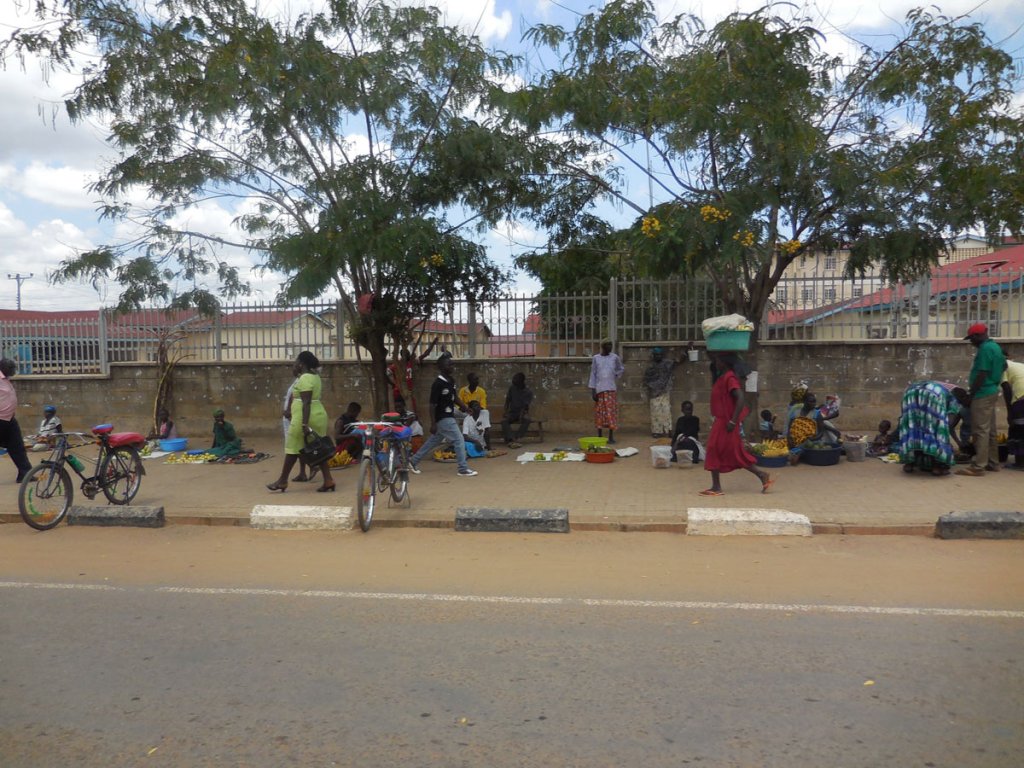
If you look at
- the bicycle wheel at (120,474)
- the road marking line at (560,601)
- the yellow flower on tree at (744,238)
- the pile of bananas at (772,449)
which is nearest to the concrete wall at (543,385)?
the pile of bananas at (772,449)

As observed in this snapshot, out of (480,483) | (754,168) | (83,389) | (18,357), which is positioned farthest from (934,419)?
(18,357)

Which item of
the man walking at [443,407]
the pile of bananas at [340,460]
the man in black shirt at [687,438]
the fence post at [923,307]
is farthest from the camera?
the fence post at [923,307]

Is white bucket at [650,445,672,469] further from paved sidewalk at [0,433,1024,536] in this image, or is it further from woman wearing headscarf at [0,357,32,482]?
woman wearing headscarf at [0,357,32,482]

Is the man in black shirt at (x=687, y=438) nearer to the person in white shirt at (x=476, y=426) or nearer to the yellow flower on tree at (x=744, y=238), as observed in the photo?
the yellow flower on tree at (x=744, y=238)

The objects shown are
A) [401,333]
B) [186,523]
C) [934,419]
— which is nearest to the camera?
[186,523]

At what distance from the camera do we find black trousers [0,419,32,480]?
9539mm

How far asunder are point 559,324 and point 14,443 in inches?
309

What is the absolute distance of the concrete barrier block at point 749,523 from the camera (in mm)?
7617

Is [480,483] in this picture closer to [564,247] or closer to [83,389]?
[564,247]

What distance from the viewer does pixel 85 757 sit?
350 centimetres

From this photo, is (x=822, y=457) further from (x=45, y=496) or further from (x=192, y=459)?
(x=192, y=459)

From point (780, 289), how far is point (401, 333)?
5.86 metres

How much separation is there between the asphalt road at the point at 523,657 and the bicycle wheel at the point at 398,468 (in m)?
1.53

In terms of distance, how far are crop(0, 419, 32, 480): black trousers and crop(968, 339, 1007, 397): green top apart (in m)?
11.0
